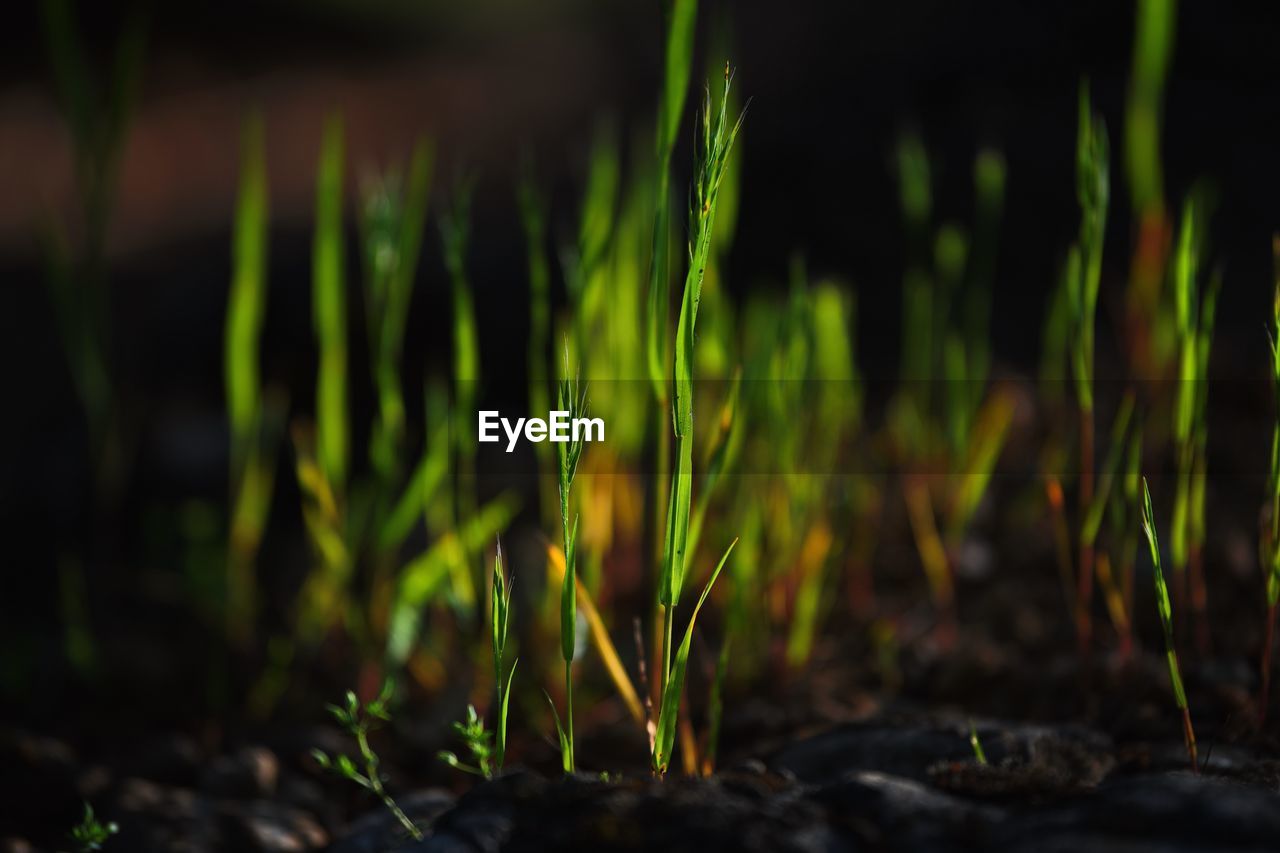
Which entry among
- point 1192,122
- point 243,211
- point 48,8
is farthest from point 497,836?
point 1192,122

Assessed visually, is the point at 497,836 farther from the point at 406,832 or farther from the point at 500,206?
the point at 500,206

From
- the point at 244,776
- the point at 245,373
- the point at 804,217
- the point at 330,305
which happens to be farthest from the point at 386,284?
the point at 804,217

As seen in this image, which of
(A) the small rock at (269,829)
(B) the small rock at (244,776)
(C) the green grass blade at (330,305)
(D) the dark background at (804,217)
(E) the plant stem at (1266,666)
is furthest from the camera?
(D) the dark background at (804,217)

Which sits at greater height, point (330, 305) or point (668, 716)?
point (330, 305)

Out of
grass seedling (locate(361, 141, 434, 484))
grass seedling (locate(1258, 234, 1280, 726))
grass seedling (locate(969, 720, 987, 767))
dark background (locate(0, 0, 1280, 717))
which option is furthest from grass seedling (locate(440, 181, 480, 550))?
grass seedling (locate(1258, 234, 1280, 726))

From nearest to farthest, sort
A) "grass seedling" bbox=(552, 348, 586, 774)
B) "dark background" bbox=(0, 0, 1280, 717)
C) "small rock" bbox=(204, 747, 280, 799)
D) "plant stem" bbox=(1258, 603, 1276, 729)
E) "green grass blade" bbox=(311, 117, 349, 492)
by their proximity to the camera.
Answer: "grass seedling" bbox=(552, 348, 586, 774), "plant stem" bbox=(1258, 603, 1276, 729), "small rock" bbox=(204, 747, 280, 799), "green grass blade" bbox=(311, 117, 349, 492), "dark background" bbox=(0, 0, 1280, 717)

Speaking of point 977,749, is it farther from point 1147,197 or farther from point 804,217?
point 804,217

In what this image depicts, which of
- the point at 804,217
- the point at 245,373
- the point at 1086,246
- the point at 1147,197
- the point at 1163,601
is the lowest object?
the point at 1163,601

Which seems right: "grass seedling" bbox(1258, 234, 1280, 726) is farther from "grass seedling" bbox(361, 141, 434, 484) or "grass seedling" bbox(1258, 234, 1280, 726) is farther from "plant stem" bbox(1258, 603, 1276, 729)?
"grass seedling" bbox(361, 141, 434, 484)

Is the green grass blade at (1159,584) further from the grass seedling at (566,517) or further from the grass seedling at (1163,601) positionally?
the grass seedling at (566,517)

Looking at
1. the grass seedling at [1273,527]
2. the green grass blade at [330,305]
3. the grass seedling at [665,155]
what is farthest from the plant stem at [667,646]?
the green grass blade at [330,305]

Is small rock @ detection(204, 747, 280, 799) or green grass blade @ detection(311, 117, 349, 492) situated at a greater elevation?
green grass blade @ detection(311, 117, 349, 492)
